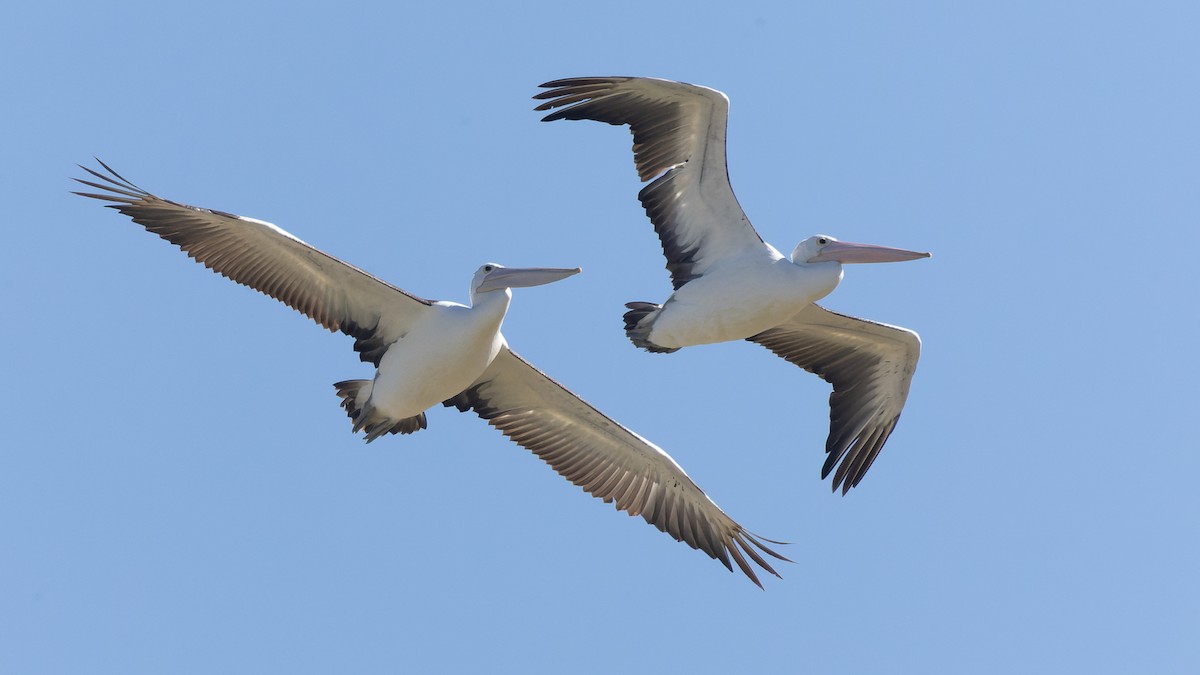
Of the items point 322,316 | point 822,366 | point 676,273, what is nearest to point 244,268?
point 322,316

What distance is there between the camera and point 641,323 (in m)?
14.5

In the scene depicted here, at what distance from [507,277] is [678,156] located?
168 centimetres

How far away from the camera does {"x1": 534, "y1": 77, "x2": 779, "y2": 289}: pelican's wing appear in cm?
1409

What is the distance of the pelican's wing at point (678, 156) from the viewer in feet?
46.2

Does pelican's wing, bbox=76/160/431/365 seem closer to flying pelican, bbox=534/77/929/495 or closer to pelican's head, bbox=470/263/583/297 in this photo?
pelican's head, bbox=470/263/583/297

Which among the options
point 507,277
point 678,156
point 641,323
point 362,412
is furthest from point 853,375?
point 362,412

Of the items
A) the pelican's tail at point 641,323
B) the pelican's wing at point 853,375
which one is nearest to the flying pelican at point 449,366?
the pelican's tail at point 641,323

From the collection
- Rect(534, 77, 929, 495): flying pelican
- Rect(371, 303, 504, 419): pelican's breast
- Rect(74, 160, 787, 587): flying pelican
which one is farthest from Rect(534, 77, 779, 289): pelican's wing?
Rect(371, 303, 504, 419): pelican's breast

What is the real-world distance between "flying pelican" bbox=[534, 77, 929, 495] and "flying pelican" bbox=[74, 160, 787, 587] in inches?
36.4

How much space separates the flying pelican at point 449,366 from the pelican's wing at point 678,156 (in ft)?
3.31

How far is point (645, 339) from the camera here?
1459cm

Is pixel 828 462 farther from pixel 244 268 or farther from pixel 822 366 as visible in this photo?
pixel 244 268

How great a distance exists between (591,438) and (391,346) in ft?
5.83

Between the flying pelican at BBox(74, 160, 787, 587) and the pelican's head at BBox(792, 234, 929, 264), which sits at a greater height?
the pelican's head at BBox(792, 234, 929, 264)
